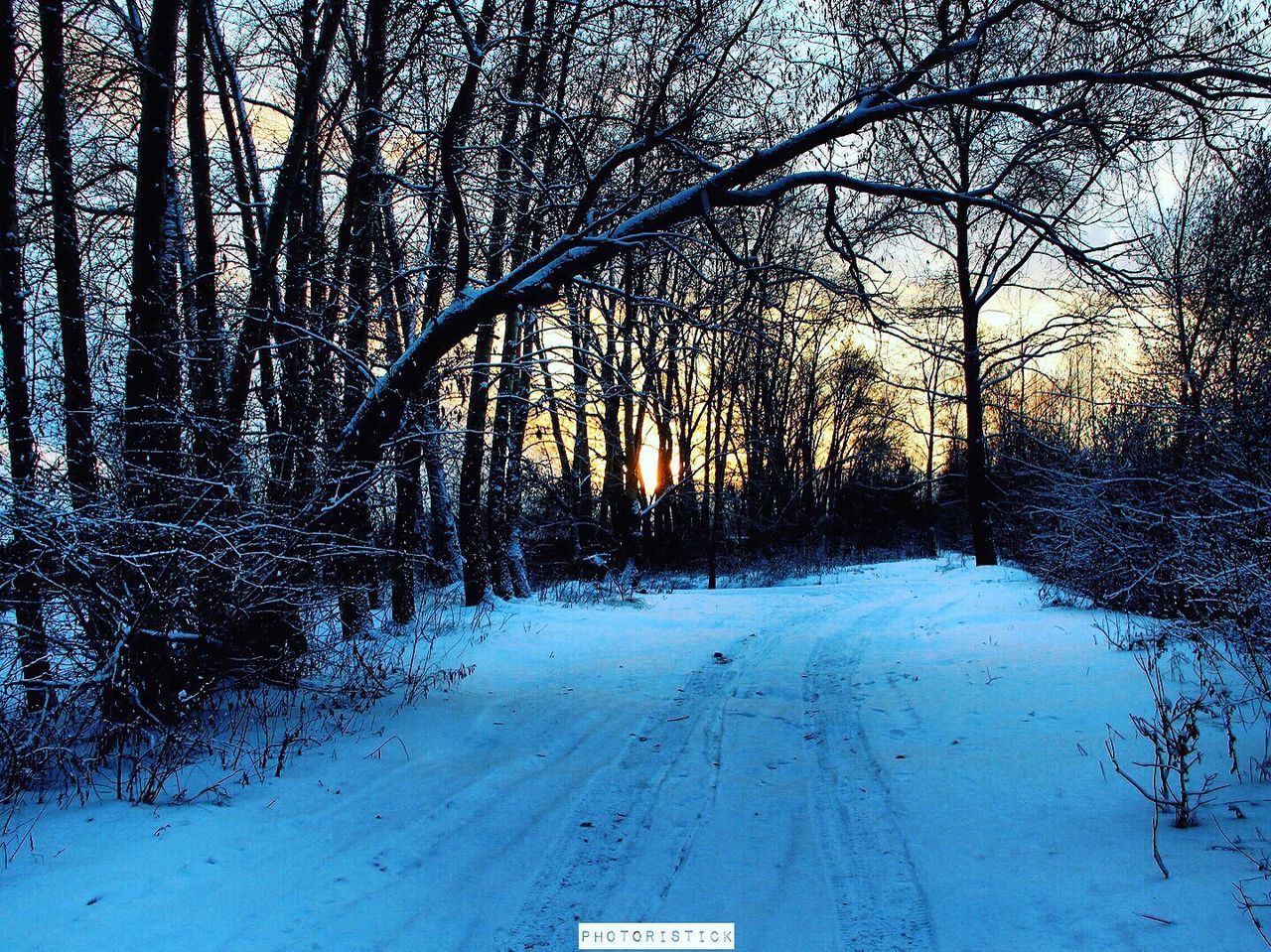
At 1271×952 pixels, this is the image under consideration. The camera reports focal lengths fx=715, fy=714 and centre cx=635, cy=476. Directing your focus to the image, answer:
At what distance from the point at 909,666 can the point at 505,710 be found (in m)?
4.48

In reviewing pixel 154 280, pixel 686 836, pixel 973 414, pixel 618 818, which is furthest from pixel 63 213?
pixel 973 414

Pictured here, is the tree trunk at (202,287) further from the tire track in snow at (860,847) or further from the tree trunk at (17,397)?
the tire track in snow at (860,847)

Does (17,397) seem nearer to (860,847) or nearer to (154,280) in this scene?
(154,280)

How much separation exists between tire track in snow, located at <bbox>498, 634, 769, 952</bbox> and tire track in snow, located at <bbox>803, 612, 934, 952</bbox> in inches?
30.8

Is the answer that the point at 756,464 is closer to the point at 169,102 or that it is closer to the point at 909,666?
the point at 909,666

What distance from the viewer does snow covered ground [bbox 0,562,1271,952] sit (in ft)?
10.4

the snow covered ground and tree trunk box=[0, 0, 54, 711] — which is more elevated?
tree trunk box=[0, 0, 54, 711]

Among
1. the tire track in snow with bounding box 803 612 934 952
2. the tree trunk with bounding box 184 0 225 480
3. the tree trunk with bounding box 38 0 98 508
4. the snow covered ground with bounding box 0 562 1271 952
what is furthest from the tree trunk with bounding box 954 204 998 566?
the tree trunk with bounding box 38 0 98 508

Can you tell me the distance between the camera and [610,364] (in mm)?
7062

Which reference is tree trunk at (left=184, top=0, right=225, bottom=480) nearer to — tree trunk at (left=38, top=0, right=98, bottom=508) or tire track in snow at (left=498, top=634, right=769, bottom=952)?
tree trunk at (left=38, top=0, right=98, bottom=508)

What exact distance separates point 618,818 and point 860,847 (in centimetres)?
140

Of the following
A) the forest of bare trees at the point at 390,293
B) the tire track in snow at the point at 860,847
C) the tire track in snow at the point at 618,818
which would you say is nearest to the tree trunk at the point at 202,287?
the forest of bare trees at the point at 390,293

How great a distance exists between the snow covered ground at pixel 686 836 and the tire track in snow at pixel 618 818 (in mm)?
18

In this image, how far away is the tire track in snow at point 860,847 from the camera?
3170 millimetres
